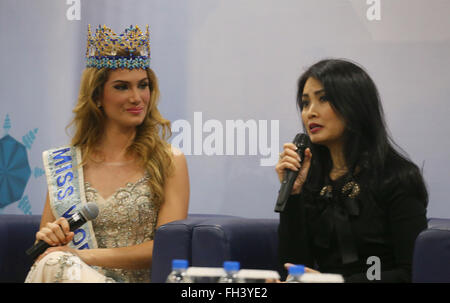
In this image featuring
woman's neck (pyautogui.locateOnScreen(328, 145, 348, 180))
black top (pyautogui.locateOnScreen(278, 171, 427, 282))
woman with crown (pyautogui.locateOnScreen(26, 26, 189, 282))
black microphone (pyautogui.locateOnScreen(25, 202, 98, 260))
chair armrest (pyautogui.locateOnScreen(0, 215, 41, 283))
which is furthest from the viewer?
chair armrest (pyautogui.locateOnScreen(0, 215, 41, 283))

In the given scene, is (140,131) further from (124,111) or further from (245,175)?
(245,175)

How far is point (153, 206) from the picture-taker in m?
2.70

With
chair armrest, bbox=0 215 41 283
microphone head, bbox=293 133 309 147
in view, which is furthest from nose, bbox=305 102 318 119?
chair armrest, bbox=0 215 41 283

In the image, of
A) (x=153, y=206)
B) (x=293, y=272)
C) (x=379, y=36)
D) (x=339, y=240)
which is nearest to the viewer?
(x=293, y=272)

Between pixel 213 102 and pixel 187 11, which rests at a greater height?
pixel 187 11

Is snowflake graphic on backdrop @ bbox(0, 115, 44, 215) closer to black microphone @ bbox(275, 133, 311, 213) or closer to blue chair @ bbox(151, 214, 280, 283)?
blue chair @ bbox(151, 214, 280, 283)

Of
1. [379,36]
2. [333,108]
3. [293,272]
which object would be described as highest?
[379,36]

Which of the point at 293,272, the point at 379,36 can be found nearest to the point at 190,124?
the point at 379,36

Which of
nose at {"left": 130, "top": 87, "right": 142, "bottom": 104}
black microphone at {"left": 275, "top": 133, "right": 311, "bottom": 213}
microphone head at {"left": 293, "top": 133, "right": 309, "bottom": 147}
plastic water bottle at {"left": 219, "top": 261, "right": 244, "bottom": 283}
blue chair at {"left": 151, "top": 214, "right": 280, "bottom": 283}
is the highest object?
nose at {"left": 130, "top": 87, "right": 142, "bottom": 104}

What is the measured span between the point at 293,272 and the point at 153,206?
4.18 feet

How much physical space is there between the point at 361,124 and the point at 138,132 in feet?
3.04

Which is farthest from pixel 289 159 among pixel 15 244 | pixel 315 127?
pixel 15 244

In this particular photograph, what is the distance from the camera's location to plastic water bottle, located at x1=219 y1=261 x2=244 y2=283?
1487 mm

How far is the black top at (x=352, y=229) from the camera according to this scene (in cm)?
217
